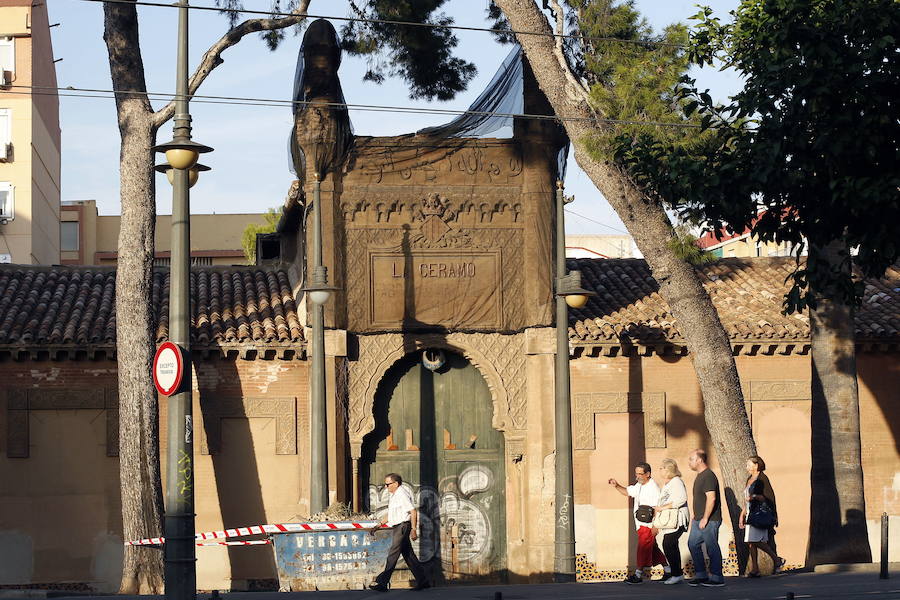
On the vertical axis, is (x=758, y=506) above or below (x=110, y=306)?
below

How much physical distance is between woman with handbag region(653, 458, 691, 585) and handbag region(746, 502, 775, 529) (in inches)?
30.5

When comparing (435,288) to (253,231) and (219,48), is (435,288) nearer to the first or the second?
(219,48)

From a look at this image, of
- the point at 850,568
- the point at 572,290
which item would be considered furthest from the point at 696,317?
the point at 850,568

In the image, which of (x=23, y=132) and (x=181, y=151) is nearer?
(x=181, y=151)

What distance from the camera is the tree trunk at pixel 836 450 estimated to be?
1761 cm

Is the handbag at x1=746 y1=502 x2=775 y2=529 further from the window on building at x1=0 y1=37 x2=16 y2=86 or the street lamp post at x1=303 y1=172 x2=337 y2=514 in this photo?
the window on building at x1=0 y1=37 x2=16 y2=86

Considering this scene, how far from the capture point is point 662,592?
46.0 feet

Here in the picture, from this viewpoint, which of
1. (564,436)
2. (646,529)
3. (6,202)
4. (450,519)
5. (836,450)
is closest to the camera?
(646,529)

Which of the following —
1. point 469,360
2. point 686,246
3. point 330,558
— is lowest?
point 330,558

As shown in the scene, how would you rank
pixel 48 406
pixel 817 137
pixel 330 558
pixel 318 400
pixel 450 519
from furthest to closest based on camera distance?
pixel 450 519, pixel 48 406, pixel 318 400, pixel 330 558, pixel 817 137

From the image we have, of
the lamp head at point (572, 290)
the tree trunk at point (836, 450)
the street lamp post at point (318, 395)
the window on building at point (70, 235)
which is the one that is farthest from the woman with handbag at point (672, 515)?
the window on building at point (70, 235)

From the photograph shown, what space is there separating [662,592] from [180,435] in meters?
5.35

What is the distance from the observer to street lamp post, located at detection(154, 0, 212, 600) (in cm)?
1182

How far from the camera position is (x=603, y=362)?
22141 mm
